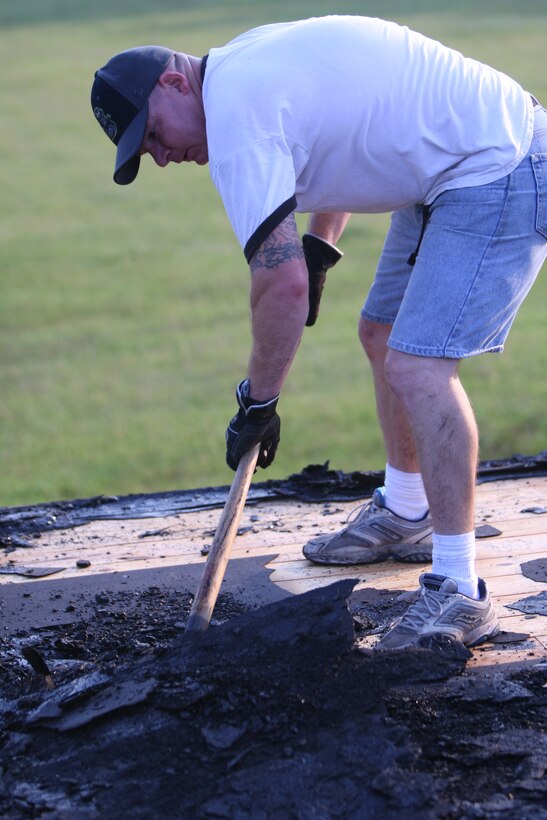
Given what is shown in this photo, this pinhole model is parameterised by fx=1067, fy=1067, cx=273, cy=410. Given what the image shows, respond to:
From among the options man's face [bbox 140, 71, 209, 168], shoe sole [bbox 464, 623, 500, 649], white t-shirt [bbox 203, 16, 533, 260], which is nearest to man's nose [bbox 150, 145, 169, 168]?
man's face [bbox 140, 71, 209, 168]

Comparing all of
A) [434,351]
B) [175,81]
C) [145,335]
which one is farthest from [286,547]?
[145,335]

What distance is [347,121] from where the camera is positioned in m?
2.78

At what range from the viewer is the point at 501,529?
12.6 ft

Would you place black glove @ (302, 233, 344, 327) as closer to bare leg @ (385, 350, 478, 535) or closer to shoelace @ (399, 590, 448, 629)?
bare leg @ (385, 350, 478, 535)

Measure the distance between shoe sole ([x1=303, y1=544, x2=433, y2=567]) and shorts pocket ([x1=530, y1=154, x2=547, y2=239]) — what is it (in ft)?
4.08

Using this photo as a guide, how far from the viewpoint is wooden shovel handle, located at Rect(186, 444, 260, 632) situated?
291 cm

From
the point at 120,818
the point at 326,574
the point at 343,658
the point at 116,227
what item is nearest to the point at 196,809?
the point at 120,818

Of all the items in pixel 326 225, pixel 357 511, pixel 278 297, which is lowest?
pixel 357 511

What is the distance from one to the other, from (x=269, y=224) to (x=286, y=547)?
1521 mm

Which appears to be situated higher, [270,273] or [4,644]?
[270,273]

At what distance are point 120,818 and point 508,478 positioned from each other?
2.50 metres

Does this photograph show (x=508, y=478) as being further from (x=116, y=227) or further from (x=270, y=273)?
(x=116, y=227)

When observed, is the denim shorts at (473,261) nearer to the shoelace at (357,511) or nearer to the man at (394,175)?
the man at (394,175)

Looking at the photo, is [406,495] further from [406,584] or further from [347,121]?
[347,121]
